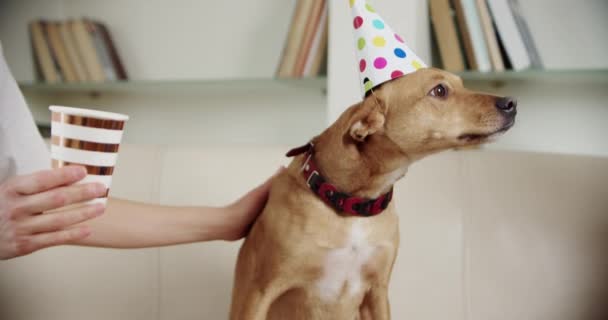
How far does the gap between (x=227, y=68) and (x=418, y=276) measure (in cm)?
103

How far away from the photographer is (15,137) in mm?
691

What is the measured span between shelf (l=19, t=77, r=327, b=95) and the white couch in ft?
1.20

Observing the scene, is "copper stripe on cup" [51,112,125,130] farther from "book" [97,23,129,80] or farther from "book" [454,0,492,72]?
"book" [97,23,129,80]

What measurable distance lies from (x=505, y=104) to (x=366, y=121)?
21cm

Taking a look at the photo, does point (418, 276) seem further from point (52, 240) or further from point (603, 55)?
point (52, 240)

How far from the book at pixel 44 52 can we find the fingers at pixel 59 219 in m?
1.61

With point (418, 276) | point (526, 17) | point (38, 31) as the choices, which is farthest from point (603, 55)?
point (38, 31)

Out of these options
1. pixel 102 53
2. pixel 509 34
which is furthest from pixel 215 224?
pixel 102 53

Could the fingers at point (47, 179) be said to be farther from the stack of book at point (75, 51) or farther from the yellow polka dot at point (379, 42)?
the stack of book at point (75, 51)

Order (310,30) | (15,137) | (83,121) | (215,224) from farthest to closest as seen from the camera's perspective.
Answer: (310,30) < (215,224) < (15,137) < (83,121)

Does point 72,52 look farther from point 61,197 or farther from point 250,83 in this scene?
point 61,197

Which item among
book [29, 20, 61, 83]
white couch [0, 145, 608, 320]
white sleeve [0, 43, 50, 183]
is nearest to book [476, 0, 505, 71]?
white couch [0, 145, 608, 320]

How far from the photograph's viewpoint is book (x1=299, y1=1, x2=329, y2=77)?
63.3 inches

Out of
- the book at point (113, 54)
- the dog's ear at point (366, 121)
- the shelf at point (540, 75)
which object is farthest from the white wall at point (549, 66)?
the book at point (113, 54)
